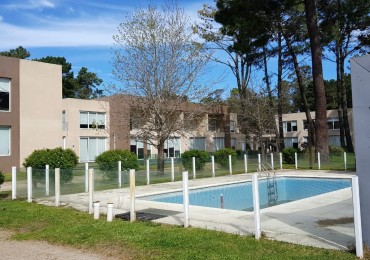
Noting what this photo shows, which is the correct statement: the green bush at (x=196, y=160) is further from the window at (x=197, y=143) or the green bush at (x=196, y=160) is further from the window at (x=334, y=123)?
the window at (x=334, y=123)

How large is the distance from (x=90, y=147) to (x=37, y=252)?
3347 centimetres

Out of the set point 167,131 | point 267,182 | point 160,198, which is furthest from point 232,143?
point 160,198

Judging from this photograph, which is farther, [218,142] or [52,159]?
[218,142]

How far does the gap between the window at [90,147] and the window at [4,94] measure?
10423mm

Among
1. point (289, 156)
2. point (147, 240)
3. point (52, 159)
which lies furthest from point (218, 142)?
point (147, 240)

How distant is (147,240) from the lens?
730cm

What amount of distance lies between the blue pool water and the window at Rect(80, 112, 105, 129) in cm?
2381

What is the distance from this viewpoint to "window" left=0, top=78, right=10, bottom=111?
96.5ft

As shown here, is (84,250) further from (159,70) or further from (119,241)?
(159,70)

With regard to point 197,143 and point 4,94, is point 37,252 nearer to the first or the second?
point 4,94

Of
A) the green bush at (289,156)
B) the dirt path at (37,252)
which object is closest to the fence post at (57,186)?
the dirt path at (37,252)

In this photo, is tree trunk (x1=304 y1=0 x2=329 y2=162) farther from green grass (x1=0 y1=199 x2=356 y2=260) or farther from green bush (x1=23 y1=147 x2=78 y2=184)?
green grass (x1=0 y1=199 x2=356 y2=260)

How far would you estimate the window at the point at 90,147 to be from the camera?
129 feet

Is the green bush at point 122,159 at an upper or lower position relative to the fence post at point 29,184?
upper
